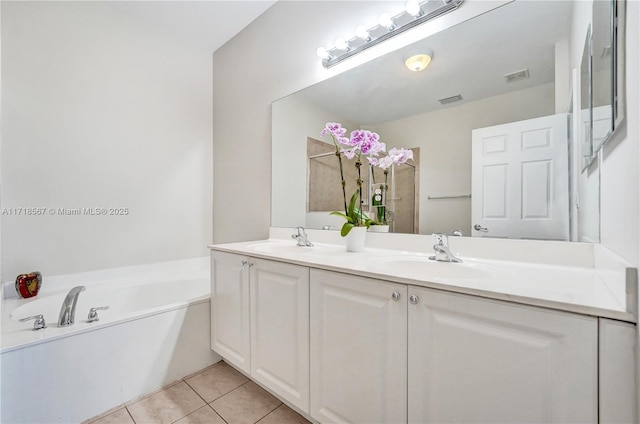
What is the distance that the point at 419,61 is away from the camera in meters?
1.34

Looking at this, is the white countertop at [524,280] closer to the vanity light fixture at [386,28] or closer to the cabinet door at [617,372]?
the cabinet door at [617,372]

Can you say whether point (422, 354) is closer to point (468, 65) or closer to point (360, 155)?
point (360, 155)

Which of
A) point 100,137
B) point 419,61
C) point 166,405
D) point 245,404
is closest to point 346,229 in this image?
point 419,61

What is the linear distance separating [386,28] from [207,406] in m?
2.23

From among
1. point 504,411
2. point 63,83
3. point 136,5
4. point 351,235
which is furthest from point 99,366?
point 136,5

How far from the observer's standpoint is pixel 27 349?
1.13m

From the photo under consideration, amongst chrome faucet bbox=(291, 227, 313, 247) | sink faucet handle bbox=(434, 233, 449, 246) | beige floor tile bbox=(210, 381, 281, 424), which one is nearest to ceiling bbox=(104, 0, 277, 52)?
chrome faucet bbox=(291, 227, 313, 247)

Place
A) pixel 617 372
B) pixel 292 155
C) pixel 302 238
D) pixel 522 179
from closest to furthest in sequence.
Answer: pixel 617 372 < pixel 522 179 < pixel 302 238 < pixel 292 155

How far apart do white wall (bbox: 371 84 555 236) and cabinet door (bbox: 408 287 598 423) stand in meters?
0.58

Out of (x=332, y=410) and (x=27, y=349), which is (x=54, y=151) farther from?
(x=332, y=410)

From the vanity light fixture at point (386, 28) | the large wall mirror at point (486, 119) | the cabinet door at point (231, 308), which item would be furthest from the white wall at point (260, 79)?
the cabinet door at point (231, 308)

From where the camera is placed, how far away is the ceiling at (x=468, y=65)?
1041mm

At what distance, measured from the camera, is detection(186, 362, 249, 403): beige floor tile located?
145 cm

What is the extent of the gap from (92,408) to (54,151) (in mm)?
1674
